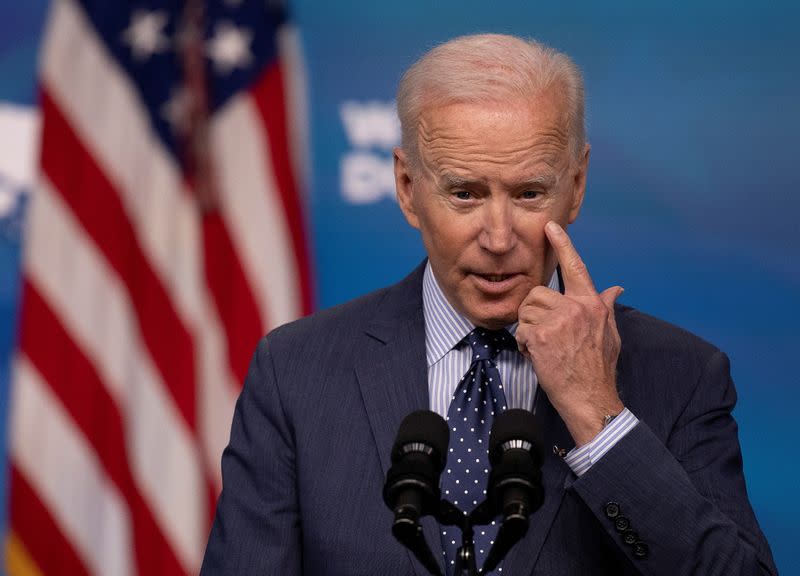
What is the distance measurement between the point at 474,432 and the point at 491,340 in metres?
0.17

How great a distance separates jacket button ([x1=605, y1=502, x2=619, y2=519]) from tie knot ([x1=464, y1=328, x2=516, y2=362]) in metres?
0.38

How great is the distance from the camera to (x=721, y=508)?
5.74 feet

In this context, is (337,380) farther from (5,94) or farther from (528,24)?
(5,94)

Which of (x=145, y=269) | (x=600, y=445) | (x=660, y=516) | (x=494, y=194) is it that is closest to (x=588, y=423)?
(x=600, y=445)

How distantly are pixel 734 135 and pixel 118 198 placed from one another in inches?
71.8

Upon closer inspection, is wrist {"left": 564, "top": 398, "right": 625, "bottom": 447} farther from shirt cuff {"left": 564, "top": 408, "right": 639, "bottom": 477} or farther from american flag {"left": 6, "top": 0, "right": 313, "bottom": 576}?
american flag {"left": 6, "top": 0, "right": 313, "bottom": 576}

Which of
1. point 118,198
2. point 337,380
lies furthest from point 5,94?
point 337,380

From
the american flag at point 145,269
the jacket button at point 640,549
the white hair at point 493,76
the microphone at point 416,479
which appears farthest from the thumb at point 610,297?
the american flag at point 145,269

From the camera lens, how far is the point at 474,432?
1894 millimetres

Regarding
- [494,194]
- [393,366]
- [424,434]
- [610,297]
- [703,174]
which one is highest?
[703,174]

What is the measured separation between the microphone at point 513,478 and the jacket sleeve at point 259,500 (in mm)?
531

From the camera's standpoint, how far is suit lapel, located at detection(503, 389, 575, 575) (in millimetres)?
1765

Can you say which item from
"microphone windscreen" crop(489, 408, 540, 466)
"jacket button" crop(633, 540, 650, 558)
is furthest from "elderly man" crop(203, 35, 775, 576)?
"microphone windscreen" crop(489, 408, 540, 466)

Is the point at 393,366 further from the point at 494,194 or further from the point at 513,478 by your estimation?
the point at 513,478
